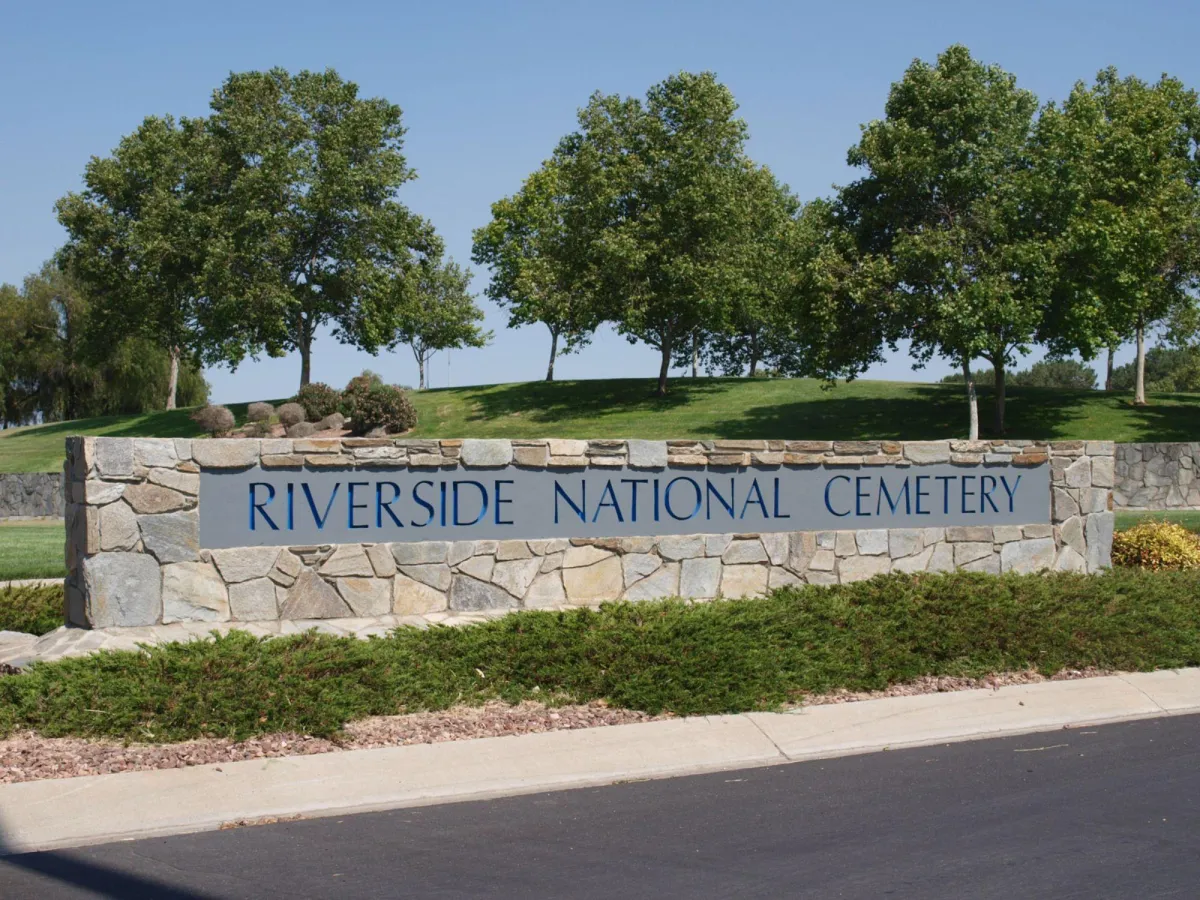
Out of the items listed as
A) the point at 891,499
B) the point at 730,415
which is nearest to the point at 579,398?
the point at 730,415

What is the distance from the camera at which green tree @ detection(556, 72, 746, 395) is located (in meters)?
41.8

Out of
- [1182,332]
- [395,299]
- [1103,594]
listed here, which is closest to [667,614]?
[1103,594]

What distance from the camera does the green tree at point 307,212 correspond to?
46469 millimetres

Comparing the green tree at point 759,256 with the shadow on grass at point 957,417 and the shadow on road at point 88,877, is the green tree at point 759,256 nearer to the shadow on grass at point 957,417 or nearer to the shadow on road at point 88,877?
the shadow on grass at point 957,417

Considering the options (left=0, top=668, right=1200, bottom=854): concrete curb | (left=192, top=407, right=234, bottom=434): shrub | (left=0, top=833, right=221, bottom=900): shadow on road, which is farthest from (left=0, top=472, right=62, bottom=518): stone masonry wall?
(left=0, top=833, right=221, bottom=900): shadow on road

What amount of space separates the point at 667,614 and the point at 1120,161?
105ft

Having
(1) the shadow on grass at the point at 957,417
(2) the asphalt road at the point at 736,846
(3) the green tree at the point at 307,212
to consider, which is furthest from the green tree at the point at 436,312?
(2) the asphalt road at the point at 736,846

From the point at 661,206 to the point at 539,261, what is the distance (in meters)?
5.14

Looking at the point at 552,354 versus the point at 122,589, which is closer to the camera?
the point at 122,589

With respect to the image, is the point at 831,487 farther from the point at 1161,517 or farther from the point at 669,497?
the point at 1161,517

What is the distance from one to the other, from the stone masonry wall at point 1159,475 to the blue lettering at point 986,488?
15.1 meters

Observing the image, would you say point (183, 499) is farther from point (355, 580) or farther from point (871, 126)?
point (871, 126)

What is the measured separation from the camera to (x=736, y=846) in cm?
→ 587

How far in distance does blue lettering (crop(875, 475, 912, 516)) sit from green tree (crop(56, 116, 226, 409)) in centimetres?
3842
